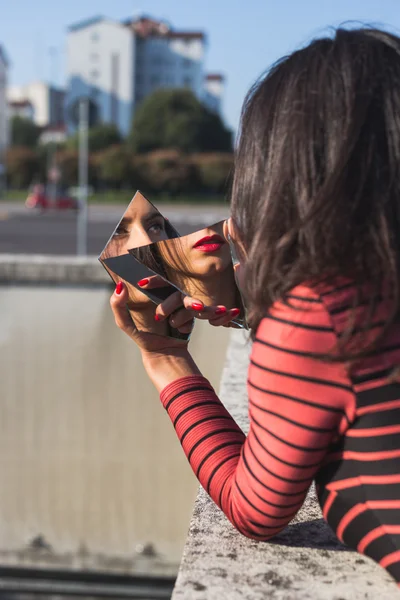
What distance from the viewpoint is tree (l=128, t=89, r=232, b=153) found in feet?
162

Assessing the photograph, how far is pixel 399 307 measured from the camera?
0.89 m

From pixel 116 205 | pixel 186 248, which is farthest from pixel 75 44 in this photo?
pixel 186 248

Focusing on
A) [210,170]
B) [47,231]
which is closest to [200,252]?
[47,231]

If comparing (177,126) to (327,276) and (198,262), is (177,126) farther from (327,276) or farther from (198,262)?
(327,276)

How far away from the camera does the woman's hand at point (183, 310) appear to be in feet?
3.77

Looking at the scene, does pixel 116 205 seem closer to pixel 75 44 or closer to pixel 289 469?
pixel 289 469

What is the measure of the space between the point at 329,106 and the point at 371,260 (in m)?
0.19

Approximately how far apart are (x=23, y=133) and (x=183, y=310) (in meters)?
68.4

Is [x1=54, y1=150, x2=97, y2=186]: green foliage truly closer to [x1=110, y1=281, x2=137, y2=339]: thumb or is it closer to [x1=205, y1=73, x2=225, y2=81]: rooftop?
[x1=110, y1=281, x2=137, y2=339]: thumb

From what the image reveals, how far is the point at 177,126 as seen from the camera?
162ft

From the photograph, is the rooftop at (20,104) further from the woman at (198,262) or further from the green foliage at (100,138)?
the woman at (198,262)

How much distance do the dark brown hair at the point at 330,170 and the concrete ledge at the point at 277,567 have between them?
379 millimetres

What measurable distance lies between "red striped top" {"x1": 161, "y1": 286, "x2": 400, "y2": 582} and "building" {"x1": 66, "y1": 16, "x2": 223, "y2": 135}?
67.6m

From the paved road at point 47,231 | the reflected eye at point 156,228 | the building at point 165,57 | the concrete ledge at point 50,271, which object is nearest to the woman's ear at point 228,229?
the reflected eye at point 156,228
